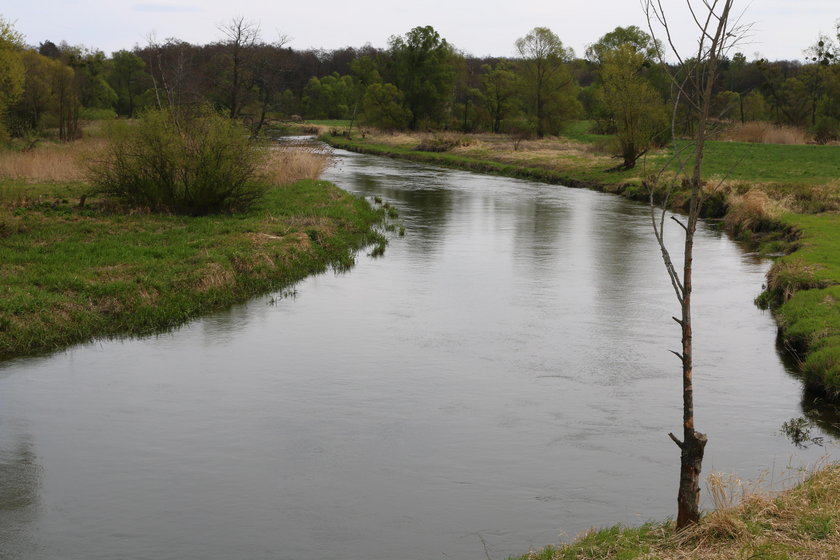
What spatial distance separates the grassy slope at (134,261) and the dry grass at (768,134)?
39.7m

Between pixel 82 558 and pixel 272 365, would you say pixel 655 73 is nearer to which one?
pixel 272 365

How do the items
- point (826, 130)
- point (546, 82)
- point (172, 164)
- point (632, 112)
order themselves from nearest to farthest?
1. point (172, 164)
2. point (632, 112)
3. point (826, 130)
4. point (546, 82)

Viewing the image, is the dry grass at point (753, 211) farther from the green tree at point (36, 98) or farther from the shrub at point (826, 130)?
the green tree at point (36, 98)

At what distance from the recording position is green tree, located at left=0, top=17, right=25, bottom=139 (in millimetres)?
35969

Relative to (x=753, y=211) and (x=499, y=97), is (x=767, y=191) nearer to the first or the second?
(x=753, y=211)

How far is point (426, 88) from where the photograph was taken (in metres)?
78.7

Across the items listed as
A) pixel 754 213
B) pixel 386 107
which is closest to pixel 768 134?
pixel 754 213

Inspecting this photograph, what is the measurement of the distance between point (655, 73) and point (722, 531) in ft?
228

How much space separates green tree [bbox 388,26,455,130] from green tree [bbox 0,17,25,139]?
42400 millimetres

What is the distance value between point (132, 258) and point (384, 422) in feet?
27.7

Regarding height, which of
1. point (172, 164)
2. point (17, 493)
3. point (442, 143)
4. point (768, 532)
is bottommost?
point (17, 493)

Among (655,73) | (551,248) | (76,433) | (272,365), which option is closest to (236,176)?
(551,248)

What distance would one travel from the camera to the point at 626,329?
Answer: 49.3 feet

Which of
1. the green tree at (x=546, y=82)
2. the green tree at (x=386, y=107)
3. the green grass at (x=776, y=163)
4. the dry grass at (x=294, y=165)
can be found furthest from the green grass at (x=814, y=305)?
the green tree at (x=386, y=107)
